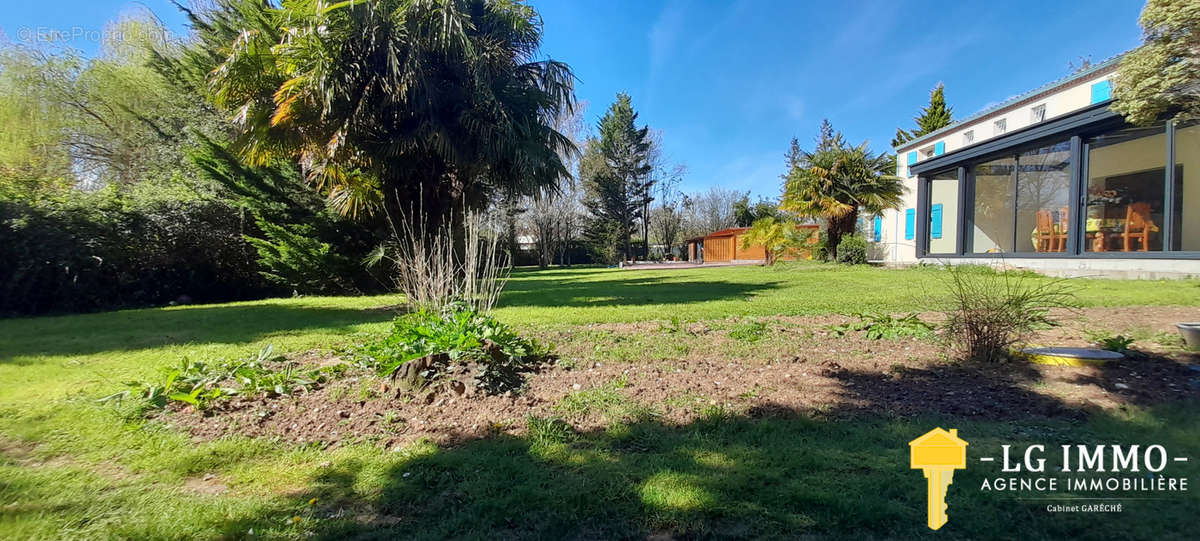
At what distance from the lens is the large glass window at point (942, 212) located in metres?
16.7

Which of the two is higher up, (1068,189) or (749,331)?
(1068,189)

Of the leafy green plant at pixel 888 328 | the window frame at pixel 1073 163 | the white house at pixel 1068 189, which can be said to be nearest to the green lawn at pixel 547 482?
the leafy green plant at pixel 888 328

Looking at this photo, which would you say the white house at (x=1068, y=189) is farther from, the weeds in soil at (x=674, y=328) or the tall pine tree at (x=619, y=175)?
the tall pine tree at (x=619, y=175)

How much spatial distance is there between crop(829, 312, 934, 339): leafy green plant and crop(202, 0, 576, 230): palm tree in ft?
17.0

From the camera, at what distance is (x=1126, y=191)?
11.5 meters

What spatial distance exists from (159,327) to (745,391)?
797 cm

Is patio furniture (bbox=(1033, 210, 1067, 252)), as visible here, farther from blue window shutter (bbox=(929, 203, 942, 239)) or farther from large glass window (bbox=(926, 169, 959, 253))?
blue window shutter (bbox=(929, 203, 942, 239))

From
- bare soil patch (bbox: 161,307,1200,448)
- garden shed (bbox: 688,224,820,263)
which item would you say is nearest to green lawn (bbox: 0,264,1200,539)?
bare soil patch (bbox: 161,307,1200,448)

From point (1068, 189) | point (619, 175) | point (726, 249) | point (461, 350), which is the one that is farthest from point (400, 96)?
point (619, 175)

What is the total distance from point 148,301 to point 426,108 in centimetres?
790

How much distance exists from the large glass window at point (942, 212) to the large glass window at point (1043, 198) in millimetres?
2379

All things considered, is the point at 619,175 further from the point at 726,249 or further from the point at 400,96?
the point at 400,96

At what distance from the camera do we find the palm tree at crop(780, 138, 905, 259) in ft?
60.1

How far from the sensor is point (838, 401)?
9.62 ft
